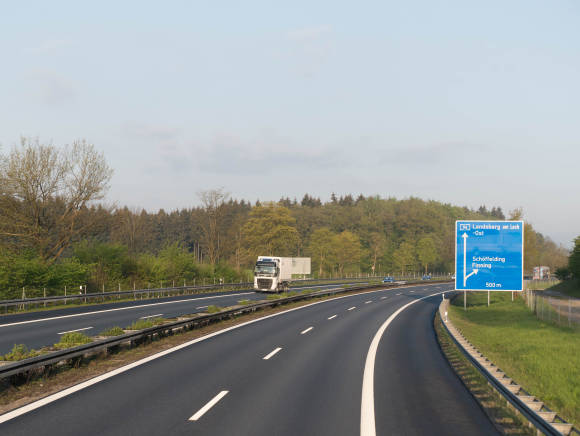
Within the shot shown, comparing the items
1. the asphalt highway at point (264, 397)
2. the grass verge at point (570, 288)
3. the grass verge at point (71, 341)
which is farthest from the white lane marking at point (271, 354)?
the grass verge at point (570, 288)

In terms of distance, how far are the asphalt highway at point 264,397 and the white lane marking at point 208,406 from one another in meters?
0.02

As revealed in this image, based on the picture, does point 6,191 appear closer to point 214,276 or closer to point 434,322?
point 214,276

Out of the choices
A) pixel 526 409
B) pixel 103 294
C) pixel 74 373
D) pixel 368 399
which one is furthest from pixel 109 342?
pixel 103 294

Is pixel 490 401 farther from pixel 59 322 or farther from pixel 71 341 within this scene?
pixel 59 322

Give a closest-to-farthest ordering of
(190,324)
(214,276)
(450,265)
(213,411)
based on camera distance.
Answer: (213,411), (190,324), (214,276), (450,265)

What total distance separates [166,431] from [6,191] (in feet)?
117

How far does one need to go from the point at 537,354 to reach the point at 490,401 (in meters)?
7.51

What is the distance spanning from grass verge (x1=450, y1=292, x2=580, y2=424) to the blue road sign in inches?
88.6

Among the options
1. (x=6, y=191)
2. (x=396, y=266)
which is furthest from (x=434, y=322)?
(x=396, y=266)

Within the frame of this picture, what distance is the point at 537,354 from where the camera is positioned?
16.5 meters

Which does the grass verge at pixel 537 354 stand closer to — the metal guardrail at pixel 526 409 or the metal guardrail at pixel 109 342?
the metal guardrail at pixel 526 409

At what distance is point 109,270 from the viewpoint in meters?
41.8

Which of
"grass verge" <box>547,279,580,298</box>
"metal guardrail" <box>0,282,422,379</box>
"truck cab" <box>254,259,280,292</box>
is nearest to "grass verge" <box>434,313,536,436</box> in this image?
"metal guardrail" <box>0,282,422,379</box>

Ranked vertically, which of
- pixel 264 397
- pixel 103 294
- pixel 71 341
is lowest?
pixel 103 294
